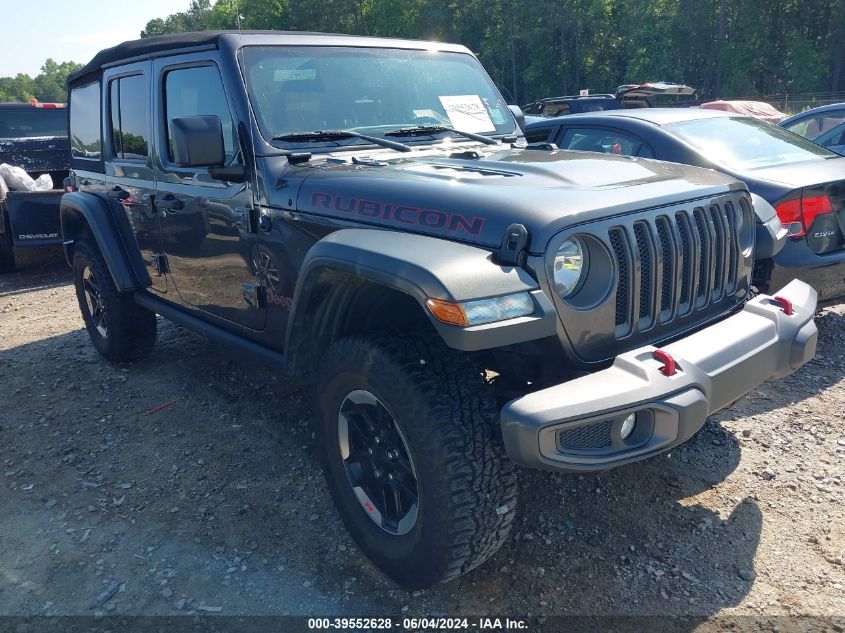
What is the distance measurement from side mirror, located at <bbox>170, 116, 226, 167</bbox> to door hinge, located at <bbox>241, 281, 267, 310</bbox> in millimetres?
605

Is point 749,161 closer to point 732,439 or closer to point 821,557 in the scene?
point 732,439

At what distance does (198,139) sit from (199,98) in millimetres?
725

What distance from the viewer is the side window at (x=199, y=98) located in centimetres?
332

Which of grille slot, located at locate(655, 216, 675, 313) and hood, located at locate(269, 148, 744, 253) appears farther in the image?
grille slot, located at locate(655, 216, 675, 313)

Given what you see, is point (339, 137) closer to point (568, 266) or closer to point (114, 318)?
point (568, 266)

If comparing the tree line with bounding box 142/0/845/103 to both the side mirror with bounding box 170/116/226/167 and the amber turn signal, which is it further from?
the amber turn signal

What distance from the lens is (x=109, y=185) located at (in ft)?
14.9

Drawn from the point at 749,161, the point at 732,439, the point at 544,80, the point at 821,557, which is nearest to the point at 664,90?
the point at 749,161

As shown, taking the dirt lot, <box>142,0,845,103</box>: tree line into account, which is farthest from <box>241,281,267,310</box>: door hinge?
<box>142,0,845,103</box>: tree line

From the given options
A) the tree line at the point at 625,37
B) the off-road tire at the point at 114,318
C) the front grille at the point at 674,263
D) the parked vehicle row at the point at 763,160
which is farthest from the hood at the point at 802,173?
the tree line at the point at 625,37

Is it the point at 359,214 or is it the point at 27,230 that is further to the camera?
the point at 27,230

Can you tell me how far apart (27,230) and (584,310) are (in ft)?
23.0

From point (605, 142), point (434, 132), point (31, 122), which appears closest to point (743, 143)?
point (605, 142)

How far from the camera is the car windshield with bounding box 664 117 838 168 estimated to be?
202 inches
